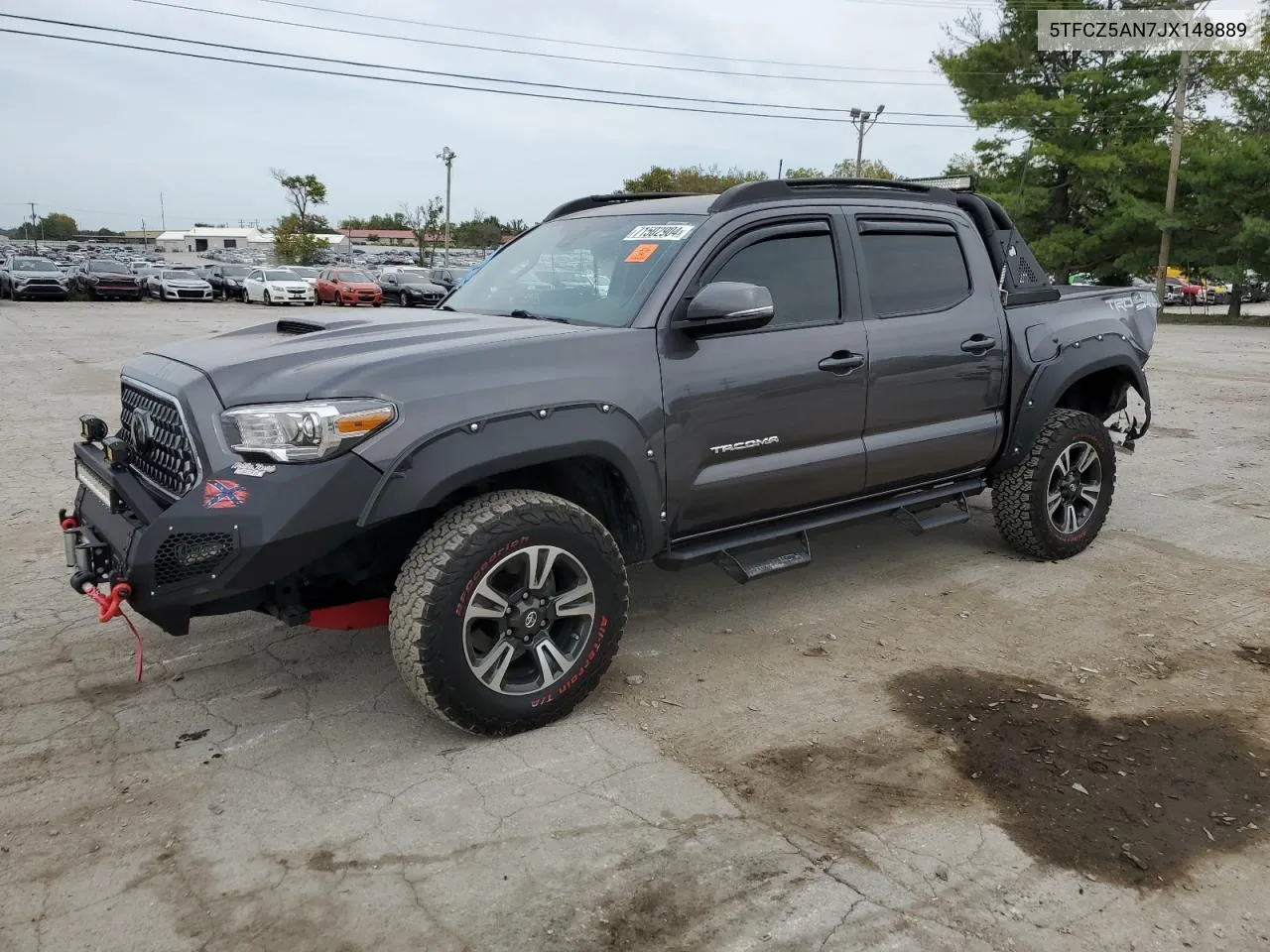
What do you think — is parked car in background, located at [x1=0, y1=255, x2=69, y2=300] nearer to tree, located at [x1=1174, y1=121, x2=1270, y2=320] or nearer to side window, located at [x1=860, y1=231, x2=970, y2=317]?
side window, located at [x1=860, y1=231, x2=970, y2=317]

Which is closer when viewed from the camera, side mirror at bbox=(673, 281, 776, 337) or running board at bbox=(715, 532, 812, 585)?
side mirror at bbox=(673, 281, 776, 337)

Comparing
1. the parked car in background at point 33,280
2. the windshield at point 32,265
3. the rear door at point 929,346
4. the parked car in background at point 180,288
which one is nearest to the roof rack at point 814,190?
the rear door at point 929,346

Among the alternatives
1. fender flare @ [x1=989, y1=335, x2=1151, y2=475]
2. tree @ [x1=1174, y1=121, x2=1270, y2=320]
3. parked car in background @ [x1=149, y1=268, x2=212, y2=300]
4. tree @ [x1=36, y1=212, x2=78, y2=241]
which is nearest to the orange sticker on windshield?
fender flare @ [x1=989, y1=335, x2=1151, y2=475]

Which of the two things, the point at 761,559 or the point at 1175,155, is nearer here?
the point at 761,559

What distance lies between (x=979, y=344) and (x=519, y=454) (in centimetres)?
266

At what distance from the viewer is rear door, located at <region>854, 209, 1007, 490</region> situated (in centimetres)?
445

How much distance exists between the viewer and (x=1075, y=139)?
31.8 m

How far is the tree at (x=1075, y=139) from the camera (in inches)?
1211

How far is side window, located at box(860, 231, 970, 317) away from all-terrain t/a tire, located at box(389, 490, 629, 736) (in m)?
1.92

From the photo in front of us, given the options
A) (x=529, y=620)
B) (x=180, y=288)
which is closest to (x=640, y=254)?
(x=529, y=620)

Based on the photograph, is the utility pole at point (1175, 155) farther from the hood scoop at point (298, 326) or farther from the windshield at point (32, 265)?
the windshield at point (32, 265)

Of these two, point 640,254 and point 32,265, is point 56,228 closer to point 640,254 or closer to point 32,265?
point 32,265

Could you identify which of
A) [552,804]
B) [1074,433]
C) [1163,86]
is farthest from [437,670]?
[1163,86]

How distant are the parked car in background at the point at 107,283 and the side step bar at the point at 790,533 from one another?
1404 inches
